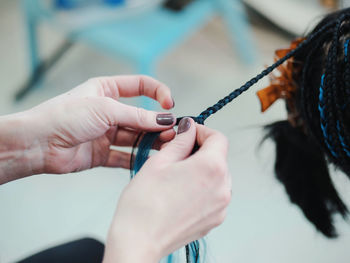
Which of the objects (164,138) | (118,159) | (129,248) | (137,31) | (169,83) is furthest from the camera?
(169,83)

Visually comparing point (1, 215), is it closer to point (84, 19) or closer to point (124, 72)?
point (84, 19)

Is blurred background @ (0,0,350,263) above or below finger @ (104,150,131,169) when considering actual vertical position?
below

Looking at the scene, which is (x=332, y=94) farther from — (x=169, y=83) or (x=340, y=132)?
(x=169, y=83)

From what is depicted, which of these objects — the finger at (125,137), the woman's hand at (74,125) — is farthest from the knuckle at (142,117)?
the finger at (125,137)

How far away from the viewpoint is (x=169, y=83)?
6.20 feet

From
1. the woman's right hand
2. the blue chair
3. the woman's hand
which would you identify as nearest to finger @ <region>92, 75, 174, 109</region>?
the woman's hand

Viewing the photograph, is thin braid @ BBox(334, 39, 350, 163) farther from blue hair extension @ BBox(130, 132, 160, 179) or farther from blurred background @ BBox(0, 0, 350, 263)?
blue hair extension @ BBox(130, 132, 160, 179)

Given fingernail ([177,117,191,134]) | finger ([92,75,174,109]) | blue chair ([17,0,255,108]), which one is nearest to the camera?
fingernail ([177,117,191,134])

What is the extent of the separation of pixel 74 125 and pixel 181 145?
0.66 ft

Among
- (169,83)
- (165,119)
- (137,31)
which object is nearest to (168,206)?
(165,119)

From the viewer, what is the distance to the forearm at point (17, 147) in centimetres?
73

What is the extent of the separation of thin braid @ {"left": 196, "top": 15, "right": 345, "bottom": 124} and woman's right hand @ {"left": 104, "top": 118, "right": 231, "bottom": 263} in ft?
0.38

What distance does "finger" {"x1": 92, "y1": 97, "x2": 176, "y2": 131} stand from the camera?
71 cm

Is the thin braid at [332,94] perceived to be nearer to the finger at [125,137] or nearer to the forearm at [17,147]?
the finger at [125,137]
